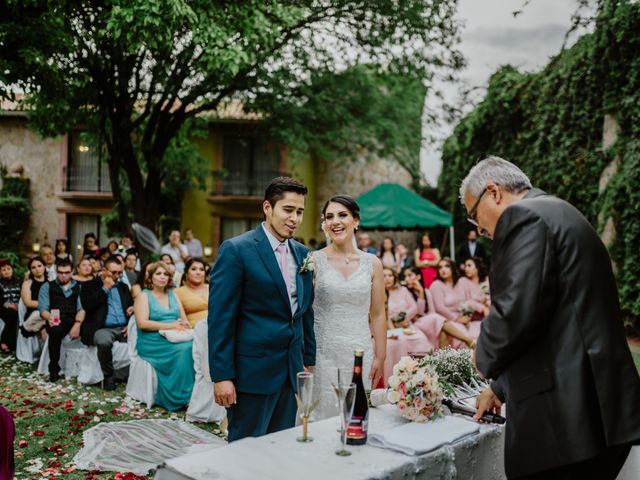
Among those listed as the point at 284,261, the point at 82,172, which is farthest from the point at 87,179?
the point at 284,261

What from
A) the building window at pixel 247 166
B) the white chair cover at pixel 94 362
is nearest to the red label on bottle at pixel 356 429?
the white chair cover at pixel 94 362

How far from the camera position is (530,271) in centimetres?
188

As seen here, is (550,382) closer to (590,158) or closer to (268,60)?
(590,158)

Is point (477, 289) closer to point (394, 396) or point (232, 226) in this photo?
point (394, 396)

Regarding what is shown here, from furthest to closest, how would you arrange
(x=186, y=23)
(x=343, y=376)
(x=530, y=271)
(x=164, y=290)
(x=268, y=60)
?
(x=268, y=60)
(x=186, y=23)
(x=164, y=290)
(x=343, y=376)
(x=530, y=271)

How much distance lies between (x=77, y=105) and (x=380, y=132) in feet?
25.8

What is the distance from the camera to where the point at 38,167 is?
23312mm

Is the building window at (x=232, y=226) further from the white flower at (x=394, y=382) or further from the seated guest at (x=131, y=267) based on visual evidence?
the white flower at (x=394, y=382)

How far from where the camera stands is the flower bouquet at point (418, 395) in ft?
8.37

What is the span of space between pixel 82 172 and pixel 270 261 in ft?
74.9

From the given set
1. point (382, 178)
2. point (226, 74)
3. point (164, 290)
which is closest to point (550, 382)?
point (164, 290)

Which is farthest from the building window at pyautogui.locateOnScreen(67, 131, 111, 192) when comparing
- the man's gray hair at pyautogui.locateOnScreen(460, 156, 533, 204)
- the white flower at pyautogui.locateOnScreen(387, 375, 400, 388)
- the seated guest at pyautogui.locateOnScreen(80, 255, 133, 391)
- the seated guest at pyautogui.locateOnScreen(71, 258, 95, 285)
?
the man's gray hair at pyautogui.locateOnScreen(460, 156, 533, 204)

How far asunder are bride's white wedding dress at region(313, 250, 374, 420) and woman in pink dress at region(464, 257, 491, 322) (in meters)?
4.09

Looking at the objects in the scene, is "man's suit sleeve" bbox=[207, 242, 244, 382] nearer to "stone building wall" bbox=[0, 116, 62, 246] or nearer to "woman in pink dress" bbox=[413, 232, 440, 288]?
"woman in pink dress" bbox=[413, 232, 440, 288]
